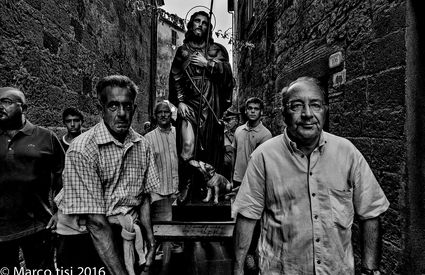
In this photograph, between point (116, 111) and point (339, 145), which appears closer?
point (339, 145)

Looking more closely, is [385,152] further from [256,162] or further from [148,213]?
[148,213]

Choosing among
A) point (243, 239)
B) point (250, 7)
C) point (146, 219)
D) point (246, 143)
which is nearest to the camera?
point (243, 239)

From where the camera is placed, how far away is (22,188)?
2.23 metres

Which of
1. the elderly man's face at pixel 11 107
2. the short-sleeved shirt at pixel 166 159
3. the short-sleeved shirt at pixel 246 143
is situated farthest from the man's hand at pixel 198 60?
the elderly man's face at pixel 11 107

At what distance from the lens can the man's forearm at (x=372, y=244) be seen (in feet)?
5.06

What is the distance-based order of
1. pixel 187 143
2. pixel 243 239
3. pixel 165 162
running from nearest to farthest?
pixel 243 239
pixel 187 143
pixel 165 162

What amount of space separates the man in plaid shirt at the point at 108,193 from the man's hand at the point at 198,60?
170cm

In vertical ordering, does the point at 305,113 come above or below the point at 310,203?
above

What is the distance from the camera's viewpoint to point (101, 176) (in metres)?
1.75

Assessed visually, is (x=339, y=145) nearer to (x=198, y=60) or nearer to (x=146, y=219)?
(x=146, y=219)

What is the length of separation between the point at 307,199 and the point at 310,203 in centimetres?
2

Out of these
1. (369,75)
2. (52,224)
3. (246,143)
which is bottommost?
(52,224)

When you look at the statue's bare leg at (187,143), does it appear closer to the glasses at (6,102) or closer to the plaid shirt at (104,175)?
the plaid shirt at (104,175)

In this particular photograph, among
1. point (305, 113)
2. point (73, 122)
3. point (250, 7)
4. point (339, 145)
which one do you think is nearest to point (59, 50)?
point (73, 122)
